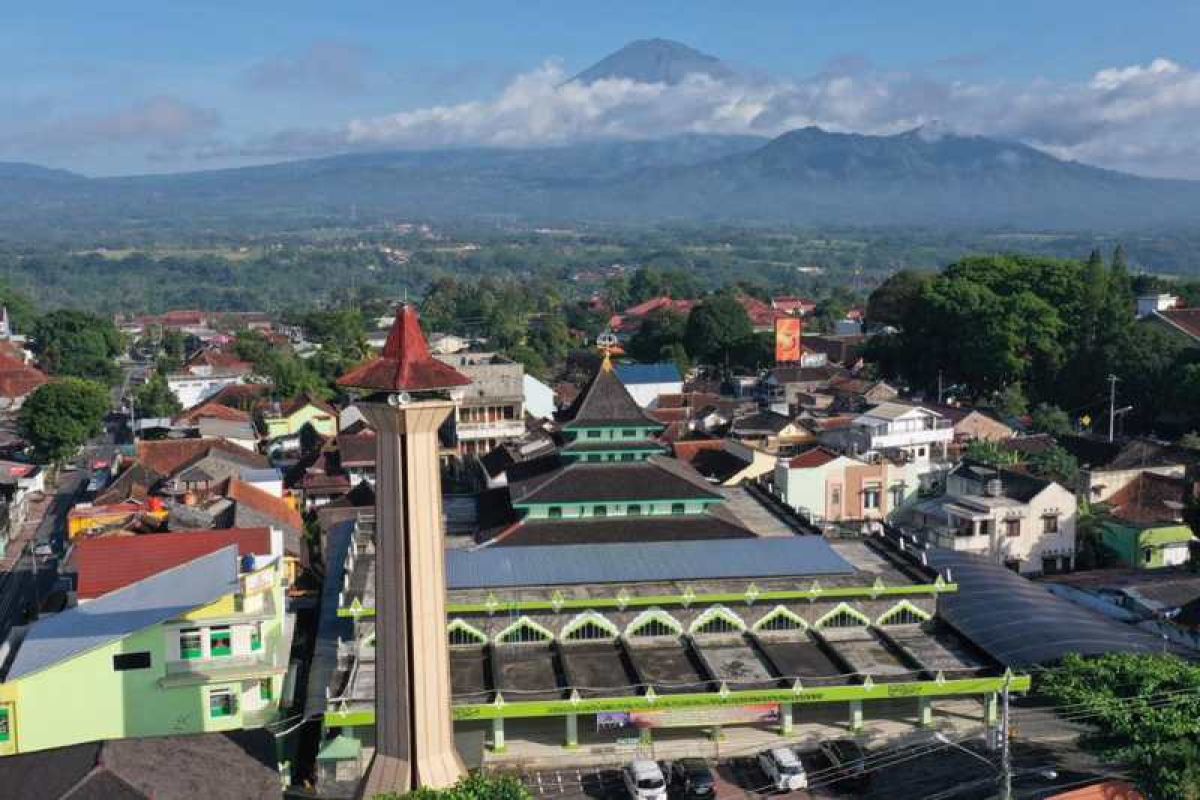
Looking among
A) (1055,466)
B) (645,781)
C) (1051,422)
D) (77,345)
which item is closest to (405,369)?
(645,781)

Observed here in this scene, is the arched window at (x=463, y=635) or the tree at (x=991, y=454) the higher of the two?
the arched window at (x=463, y=635)

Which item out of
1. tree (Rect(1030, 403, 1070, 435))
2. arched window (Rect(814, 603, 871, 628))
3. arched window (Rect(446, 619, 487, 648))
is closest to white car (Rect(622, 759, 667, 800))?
arched window (Rect(446, 619, 487, 648))

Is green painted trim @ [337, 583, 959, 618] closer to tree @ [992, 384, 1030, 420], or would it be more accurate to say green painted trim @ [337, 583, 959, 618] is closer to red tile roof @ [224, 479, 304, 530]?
red tile roof @ [224, 479, 304, 530]

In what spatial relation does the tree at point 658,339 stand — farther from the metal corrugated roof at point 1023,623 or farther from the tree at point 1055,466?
the metal corrugated roof at point 1023,623

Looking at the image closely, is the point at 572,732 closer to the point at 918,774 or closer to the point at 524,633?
the point at 524,633

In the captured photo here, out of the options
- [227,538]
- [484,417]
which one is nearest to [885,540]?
[227,538]

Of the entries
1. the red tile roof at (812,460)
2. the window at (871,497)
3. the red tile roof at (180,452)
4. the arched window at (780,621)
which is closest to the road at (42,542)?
the red tile roof at (180,452)
